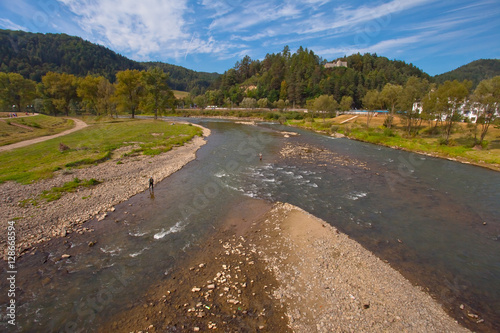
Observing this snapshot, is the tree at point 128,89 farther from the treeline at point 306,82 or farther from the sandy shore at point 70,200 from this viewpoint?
the treeline at point 306,82

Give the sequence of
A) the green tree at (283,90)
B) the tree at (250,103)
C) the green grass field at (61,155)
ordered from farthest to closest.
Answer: the green tree at (283,90)
the tree at (250,103)
the green grass field at (61,155)

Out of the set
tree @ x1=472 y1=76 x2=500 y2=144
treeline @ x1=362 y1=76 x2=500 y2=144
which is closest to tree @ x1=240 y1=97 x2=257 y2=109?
treeline @ x1=362 y1=76 x2=500 y2=144

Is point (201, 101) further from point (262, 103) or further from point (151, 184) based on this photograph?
point (151, 184)

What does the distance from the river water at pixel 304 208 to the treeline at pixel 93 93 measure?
55.8 metres

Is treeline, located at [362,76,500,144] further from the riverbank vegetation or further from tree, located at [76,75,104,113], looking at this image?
tree, located at [76,75,104,113]

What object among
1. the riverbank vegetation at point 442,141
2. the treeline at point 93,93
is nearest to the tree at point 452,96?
the riverbank vegetation at point 442,141

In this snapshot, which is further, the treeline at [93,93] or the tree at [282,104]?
the tree at [282,104]

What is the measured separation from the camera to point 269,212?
18.0 meters

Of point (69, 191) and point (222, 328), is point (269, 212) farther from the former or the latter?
point (69, 191)

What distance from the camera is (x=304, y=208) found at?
1888cm

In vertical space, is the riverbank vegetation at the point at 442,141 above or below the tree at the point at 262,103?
below

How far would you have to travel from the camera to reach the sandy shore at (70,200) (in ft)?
45.8

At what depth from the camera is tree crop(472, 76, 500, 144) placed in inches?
1399

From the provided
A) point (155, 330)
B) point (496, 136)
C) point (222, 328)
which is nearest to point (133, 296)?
point (155, 330)
